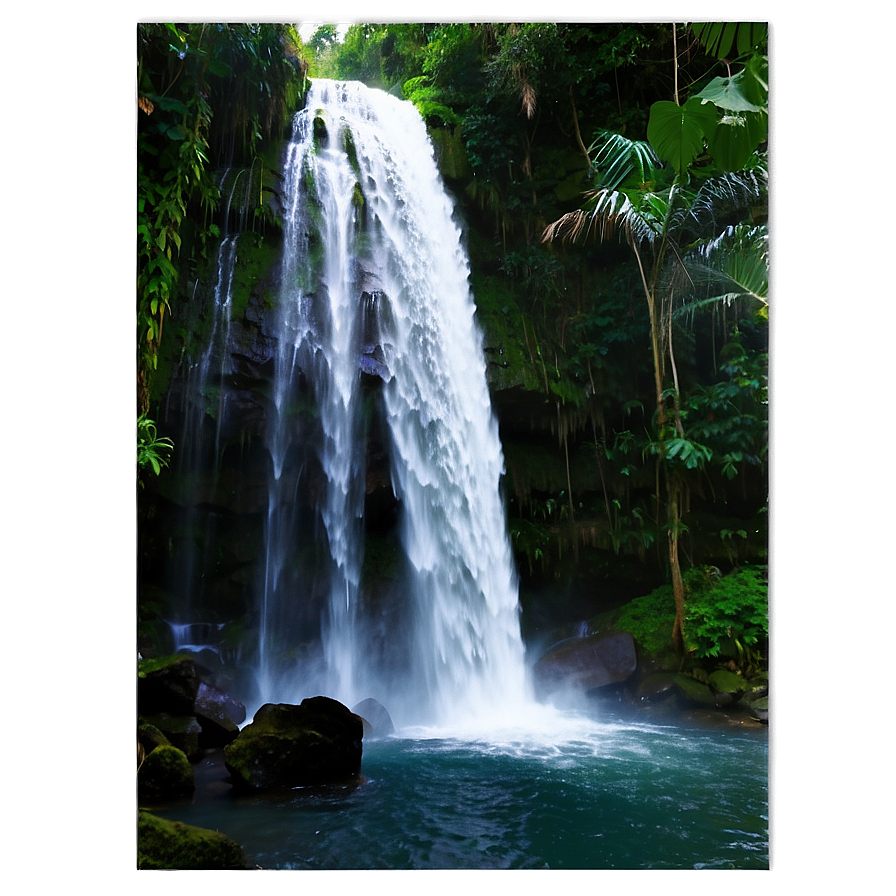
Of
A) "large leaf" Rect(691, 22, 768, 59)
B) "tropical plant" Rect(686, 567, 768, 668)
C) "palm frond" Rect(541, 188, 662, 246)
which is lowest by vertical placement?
"tropical plant" Rect(686, 567, 768, 668)

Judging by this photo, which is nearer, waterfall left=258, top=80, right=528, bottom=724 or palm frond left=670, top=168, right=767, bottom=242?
palm frond left=670, top=168, right=767, bottom=242

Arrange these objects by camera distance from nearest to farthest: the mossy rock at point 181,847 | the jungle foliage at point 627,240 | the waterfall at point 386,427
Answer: the mossy rock at point 181,847
the jungle foliage at point 627,240
the waterfall at point 386,427

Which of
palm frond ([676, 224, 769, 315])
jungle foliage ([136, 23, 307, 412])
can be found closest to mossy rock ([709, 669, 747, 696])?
palm frond ([676, 224, 769, 315])

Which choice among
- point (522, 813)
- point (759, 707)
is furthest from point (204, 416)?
point (759, 707)

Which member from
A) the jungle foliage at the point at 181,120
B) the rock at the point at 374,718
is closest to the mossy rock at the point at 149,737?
the rock at the point at 374,718

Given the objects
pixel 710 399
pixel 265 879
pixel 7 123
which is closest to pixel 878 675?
pixel 710 399

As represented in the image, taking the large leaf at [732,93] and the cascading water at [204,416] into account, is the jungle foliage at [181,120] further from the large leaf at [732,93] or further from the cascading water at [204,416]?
the large leaf at [732,93]

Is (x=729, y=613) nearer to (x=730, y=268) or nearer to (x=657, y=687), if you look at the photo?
(x=657, y=687)

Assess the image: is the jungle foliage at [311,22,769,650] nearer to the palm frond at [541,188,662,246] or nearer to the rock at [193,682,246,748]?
the palm frond at [541,188,662,246]
